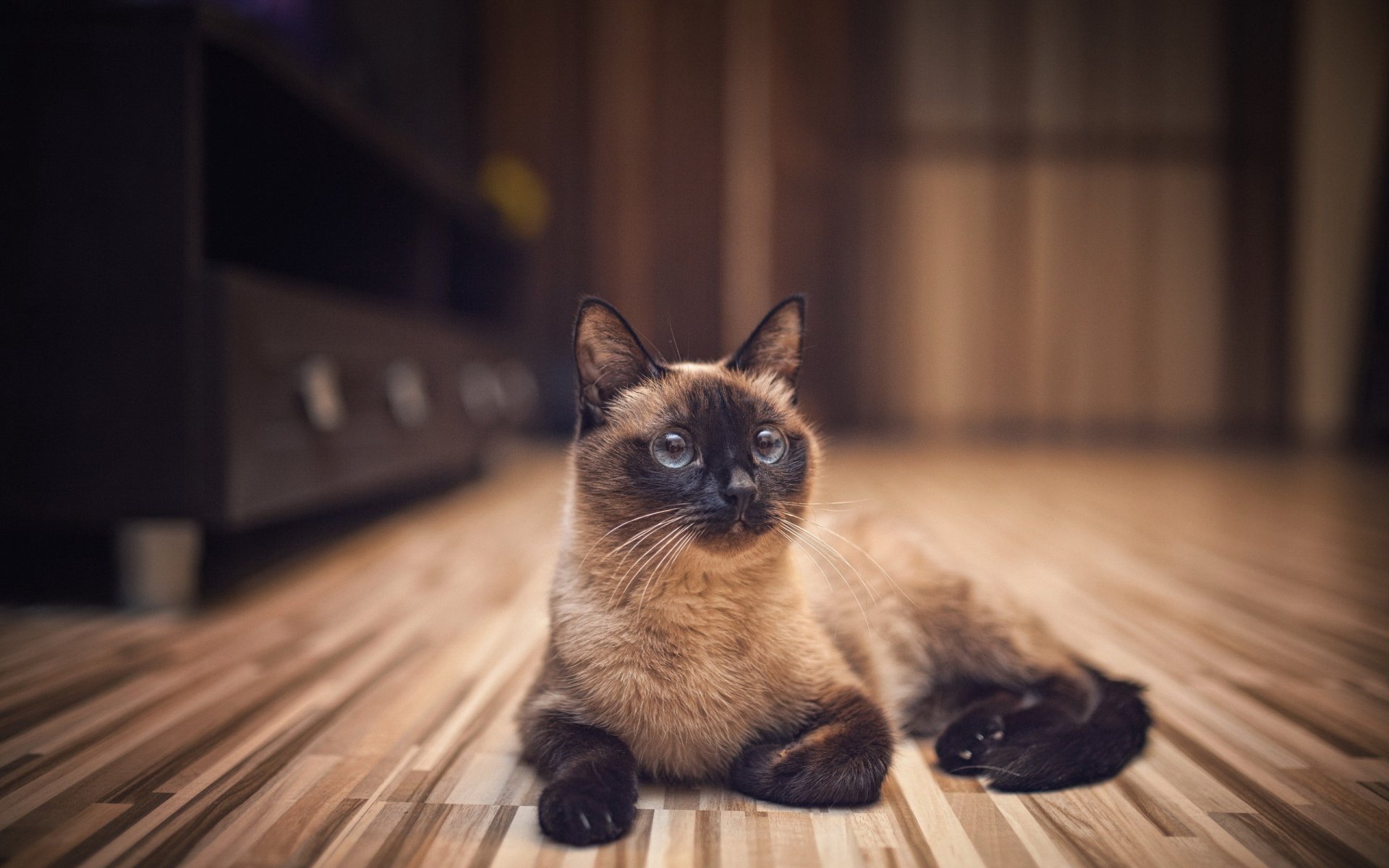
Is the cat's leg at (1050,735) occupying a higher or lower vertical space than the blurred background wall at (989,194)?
lower

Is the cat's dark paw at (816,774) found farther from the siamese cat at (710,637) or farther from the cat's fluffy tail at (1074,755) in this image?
the cat's fluffy tail at (1074,755)

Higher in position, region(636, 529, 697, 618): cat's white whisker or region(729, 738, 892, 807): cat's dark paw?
region(636, 529, 697, 618): cat's white whisker

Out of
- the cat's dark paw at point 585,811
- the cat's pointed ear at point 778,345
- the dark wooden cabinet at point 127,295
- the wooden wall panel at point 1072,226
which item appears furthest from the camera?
the wooden wall panel at point 1072,226

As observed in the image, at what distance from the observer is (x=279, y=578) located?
1.82m

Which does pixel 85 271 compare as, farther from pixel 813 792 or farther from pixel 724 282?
pixel 724 282

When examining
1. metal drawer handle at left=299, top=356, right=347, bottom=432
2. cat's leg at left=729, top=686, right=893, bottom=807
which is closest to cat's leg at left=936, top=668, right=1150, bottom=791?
cat's leg at left=729, top=686, right=893, bottom=807

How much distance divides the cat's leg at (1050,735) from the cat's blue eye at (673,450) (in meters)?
0.41

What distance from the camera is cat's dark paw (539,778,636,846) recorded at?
748 millimetres

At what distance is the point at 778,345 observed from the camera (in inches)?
39.8

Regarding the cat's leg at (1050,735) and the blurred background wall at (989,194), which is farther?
the blurred background wall at (989,194)

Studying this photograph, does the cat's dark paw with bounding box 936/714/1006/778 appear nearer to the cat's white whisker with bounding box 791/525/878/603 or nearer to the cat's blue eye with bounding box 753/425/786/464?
the cat's white whisker with bounding box 791/525/878/603

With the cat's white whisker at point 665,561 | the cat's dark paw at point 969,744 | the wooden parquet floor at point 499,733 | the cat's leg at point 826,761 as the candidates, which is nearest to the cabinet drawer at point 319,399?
the wooden parquet floor at point 499,733

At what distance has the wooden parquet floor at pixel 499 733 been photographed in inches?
30.0

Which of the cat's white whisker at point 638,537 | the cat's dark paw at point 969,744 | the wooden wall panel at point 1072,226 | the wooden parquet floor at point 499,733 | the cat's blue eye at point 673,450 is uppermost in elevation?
the wooden wall panel at point 1072,226
